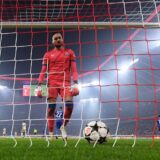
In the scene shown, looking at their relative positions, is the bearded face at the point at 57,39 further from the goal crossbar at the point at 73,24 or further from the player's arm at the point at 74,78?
the goal crossbar at the point at 73,24

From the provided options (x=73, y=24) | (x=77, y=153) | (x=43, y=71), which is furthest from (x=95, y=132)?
(x=73, y=24)

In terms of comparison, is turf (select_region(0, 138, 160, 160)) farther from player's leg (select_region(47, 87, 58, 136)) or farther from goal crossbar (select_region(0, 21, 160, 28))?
goal crossbar (select_region(0, 21, 160, 28))

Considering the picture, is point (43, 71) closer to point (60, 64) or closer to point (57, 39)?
point (60, 64)

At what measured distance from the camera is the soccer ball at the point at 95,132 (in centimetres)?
514

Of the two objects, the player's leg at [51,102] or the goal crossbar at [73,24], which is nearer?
the player's leg at [51,102]

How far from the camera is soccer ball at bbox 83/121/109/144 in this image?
514cm

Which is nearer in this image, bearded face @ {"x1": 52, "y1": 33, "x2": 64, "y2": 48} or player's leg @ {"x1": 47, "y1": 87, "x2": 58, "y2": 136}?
player's leg @ {"x1": 47, "y1": 87, "x2": 58, "y2": 136}

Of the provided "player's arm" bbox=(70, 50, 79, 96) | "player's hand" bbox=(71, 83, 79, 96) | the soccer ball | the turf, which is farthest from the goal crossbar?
the turf

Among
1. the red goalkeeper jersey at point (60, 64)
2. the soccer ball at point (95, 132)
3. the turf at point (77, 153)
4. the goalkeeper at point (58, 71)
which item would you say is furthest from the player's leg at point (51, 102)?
the turf at point (77, 153)

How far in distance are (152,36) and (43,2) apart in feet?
58.1

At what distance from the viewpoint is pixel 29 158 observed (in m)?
3.10

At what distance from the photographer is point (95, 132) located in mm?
5137

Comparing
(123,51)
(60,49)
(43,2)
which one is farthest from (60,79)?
(123,51)

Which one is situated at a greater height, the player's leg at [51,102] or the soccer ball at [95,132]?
the player's leg at [51,102]
